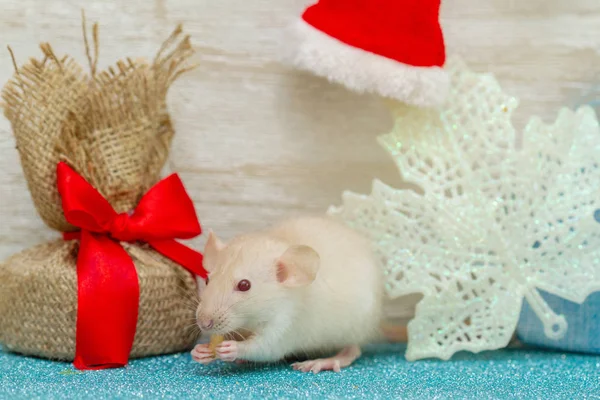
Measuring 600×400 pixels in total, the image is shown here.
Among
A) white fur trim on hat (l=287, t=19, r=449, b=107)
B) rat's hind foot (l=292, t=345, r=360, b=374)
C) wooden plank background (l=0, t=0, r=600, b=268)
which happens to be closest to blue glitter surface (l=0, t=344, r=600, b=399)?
rat's hind foot (l=292, t=345, r=360, b=374)

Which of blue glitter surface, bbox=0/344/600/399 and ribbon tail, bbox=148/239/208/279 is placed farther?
ribbon tail, bbox=148/239/208/279

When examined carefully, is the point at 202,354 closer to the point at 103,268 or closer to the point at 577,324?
the point at 103,268

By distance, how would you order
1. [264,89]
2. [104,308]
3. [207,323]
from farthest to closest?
[264,89], [104,308], [207,323]

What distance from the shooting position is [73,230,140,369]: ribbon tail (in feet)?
4.00

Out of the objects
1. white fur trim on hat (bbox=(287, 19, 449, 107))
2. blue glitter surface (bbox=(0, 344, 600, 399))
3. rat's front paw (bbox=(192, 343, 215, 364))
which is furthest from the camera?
white fur trim on hat (bbox=(287, 19, 449, 107))

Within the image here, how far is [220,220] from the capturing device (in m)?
1.56

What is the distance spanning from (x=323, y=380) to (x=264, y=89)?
662 millimetres

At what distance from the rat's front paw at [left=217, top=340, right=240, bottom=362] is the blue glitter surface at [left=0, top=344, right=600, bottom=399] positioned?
0.04m

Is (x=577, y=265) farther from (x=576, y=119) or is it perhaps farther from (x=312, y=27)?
(x=312, y=27)

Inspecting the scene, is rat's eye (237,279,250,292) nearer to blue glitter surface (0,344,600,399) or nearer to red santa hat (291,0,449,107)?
blue glitter surface (0,344,600,399)

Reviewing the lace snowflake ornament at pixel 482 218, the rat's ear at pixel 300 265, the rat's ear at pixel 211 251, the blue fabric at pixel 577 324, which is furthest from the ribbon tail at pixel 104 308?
the blue fabric at pixel 577 324

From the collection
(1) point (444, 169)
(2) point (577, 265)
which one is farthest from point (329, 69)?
(2) point (577, 265)

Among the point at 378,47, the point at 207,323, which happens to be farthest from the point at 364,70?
the point at 207,323

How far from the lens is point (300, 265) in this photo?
114cm
